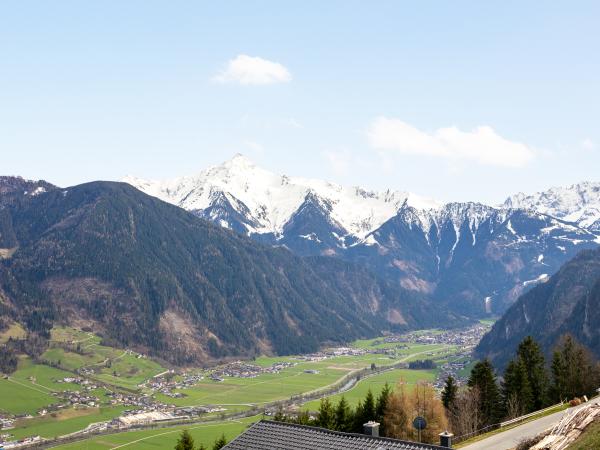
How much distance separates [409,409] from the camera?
10462 cm

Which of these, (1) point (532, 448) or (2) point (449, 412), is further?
(2) point (449, 412)

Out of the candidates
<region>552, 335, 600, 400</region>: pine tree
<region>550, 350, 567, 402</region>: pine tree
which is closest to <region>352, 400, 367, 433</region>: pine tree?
Result: <region>550, 350, 567, 402</region>: pine tree

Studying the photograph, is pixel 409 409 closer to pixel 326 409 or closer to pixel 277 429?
pixel 326 409

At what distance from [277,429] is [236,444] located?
4114mm

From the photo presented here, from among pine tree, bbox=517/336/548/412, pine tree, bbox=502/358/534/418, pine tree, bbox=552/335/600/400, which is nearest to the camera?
pine tree, bbox=502/358/534/418

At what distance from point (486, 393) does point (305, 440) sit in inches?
2469

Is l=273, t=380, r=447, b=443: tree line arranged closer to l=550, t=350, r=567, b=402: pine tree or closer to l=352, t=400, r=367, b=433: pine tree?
l=352, t=400, r=367, b=433: pine tree

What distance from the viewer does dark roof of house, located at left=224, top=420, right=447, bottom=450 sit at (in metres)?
55.8

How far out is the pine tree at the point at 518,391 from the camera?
361 ft

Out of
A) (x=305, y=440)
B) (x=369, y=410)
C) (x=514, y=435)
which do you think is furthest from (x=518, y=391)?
(x=305, y=440)

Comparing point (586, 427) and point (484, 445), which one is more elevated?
point (586, 427)

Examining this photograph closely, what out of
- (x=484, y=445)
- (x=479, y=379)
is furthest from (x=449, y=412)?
(x=484, y=445)

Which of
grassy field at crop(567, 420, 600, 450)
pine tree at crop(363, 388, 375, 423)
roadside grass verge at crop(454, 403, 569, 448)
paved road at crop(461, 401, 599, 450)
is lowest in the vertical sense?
pine tree at crop(363, 388, 375, 423)

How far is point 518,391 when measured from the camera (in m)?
112
